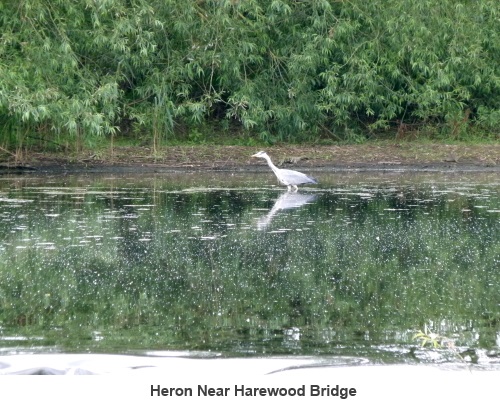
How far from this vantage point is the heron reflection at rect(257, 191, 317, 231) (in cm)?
1134

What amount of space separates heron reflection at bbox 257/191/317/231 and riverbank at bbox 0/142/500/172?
3.54 m

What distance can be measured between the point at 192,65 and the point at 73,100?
9.53ft

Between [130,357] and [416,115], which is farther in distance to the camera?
[416,115]

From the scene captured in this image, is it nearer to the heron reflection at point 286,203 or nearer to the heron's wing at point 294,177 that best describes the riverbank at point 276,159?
the heron's wing at point 294,177

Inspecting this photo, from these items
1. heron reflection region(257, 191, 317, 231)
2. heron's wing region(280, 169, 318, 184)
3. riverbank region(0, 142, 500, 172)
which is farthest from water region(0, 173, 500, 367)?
riverbank region(0, 142, 500, 172)

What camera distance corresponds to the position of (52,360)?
210 inches

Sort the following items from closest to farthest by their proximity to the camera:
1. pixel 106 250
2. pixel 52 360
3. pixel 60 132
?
pixel 52 360 < pixel 106 250 < pixel 60 132

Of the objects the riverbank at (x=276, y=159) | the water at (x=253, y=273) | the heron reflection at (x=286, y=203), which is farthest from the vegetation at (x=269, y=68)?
the heron reflection at (x=286, y=203)

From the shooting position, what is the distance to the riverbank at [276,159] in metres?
17.5

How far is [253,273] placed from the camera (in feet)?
27.2

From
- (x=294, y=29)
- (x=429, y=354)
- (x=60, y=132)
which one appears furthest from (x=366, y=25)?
(x=429, y=354)

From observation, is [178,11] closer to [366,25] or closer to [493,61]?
[366,25]

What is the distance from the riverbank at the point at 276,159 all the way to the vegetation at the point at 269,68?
1.33 ft

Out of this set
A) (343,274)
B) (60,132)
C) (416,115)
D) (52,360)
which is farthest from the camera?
(416,115)
